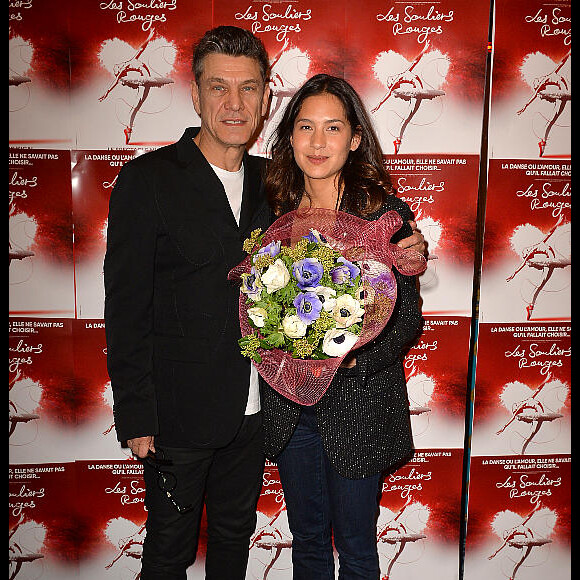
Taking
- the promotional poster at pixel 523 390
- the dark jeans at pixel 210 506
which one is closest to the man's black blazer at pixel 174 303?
the dark jeans at pixel 210 506

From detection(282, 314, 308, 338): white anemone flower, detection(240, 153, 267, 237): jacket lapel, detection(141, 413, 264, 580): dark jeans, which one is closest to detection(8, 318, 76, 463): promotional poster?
detection(141, 413, 264, 580): dark jeans

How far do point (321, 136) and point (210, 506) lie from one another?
1.51 metres

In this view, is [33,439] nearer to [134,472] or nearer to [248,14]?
[134,472]

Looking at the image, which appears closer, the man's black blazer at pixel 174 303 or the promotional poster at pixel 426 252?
the man's black blazer at pixel 174 303

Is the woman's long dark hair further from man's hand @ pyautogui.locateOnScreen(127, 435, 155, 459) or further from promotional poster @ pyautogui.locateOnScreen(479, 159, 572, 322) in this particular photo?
man's hand @ pyautogui.locateOnScreen(127, 435, 155, 459)

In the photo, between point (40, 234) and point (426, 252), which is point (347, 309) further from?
point (40, 234)

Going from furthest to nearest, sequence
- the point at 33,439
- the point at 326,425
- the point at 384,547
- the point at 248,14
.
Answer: the point at 384,547
the point at 33,439
the point at 248,14
the point at 326,425

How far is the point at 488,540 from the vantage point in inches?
109

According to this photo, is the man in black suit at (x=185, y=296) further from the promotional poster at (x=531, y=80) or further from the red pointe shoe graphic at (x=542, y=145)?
the red pointe shoe graphic at (x=542, y=145)

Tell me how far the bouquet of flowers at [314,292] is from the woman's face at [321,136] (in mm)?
236

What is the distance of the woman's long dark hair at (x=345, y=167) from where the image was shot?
1.92 m

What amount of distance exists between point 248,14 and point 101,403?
1.89 meters

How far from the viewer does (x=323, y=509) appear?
6.63 ft

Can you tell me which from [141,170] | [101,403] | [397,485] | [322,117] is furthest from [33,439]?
[322,117]
